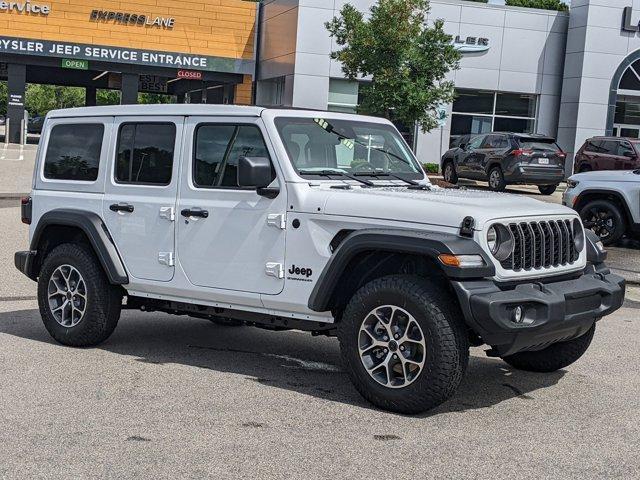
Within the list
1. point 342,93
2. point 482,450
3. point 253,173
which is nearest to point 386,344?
point 482,450

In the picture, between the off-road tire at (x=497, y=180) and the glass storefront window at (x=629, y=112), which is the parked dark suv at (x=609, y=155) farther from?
the glass storefront window at (x=629, y=112)

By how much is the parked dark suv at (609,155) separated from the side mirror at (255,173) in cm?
2000

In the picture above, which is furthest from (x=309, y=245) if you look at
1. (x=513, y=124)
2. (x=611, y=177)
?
(x=513, y=124)

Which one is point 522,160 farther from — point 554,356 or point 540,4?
point 540,4

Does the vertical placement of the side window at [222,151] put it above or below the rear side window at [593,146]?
below

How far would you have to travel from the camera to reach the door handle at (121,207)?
7074 mm

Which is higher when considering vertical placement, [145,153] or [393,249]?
[145,153]

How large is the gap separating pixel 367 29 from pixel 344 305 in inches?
860

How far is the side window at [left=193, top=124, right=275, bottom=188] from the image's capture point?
21.4 ft

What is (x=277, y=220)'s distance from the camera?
245 inches

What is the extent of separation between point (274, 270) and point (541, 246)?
1757 millimetres

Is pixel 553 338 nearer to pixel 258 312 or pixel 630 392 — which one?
pixel 630 392

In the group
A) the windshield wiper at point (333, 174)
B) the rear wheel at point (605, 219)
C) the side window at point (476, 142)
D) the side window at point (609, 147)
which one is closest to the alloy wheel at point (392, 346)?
the windshield wiper at point (333, 174)

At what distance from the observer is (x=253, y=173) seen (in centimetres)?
612
